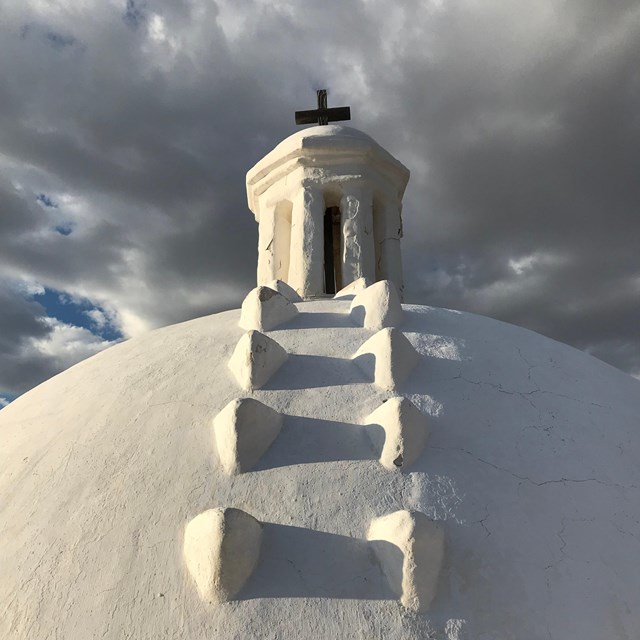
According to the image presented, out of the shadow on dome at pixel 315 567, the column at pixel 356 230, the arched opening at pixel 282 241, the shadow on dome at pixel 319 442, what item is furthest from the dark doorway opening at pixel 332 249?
the shadow on dome at pixel 315 567

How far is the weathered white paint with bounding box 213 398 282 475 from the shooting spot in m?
2.47

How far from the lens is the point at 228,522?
84.0 inches

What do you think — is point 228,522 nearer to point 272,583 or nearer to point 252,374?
point 272,583

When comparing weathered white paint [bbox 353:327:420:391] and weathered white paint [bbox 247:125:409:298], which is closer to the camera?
weathered white paint [bbox 353:327:420:391]

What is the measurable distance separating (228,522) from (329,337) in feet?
4.34

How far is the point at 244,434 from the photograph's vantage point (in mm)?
2482

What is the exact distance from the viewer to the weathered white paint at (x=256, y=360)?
2854 millimetres

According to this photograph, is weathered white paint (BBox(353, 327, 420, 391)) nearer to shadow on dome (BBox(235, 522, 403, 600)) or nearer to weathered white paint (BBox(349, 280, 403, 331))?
weathered white paint (BBox(349, 280, 403, 331))

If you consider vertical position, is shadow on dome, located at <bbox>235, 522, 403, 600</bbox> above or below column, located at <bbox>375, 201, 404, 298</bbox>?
below

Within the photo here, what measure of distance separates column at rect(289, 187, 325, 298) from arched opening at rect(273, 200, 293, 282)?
0.46 metres

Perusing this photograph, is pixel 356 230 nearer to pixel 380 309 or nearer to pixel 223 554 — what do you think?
pixel 380 309

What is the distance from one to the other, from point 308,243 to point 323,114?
2.09 m

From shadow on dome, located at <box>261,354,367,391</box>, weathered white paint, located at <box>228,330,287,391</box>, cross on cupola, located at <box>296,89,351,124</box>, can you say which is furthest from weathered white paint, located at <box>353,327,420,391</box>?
cross on cupola, located at <box>296,89,351,124</box>

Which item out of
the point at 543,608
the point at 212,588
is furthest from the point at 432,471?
the point at 212,588
